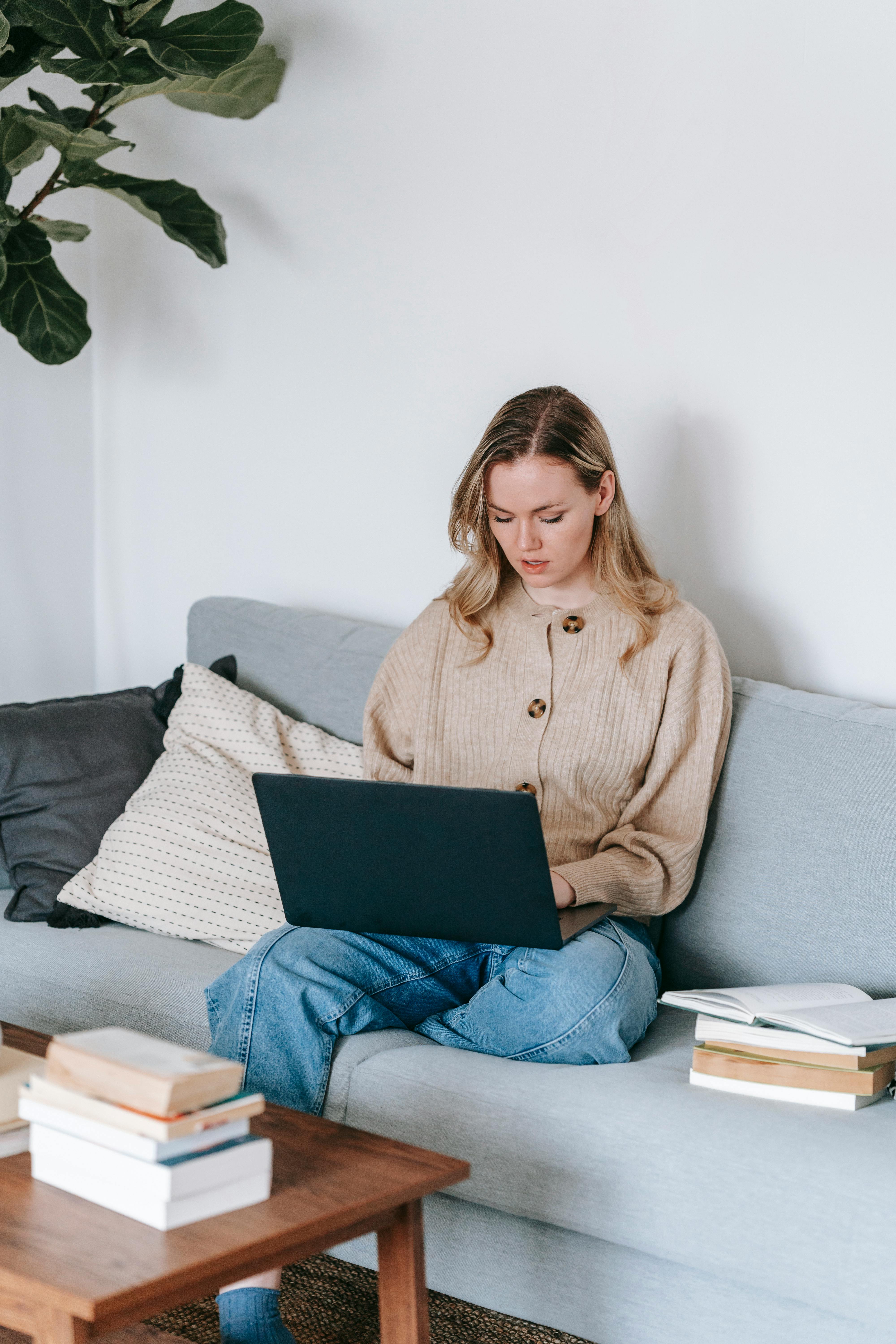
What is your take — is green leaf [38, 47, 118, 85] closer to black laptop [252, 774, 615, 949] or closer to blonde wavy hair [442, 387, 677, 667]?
blonde wavy hair [442, 387, 677, 667]

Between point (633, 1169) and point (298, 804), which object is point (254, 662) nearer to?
point (298, 804)

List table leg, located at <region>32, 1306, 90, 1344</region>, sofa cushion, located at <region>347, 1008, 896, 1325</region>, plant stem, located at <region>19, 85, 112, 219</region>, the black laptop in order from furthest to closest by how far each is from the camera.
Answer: plant stem, located at <region>19, 85, 112, 219</region> < the black laptop < sofa cushion, located at <region>347, 1008, 896, 1325</region> < table leg, located at <region>32, 1306, 90, 1344</region>

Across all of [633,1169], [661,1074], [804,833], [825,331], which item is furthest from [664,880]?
[825,331]

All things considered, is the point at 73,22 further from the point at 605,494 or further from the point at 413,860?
the point at 413,860

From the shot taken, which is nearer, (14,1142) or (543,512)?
(14,1142)

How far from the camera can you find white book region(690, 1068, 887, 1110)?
146 centimetres

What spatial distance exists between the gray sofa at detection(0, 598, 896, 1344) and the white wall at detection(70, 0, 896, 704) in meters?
0.35

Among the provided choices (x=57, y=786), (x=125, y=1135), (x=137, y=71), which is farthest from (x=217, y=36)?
(x=125, y=1135)

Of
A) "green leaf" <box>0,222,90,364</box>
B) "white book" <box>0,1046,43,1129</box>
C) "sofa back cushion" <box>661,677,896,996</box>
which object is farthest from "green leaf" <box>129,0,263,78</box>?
"white book" <box>0,1046,43,1129</box>

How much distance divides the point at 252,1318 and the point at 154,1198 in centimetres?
41

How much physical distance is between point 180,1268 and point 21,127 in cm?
201

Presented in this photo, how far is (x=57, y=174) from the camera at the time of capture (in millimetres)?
2471

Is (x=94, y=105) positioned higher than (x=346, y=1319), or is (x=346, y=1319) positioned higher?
(x=94, y=105)

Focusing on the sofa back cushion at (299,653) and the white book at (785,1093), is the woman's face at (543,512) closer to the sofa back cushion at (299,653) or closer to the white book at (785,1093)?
the sofa back cushion at (299,653)
